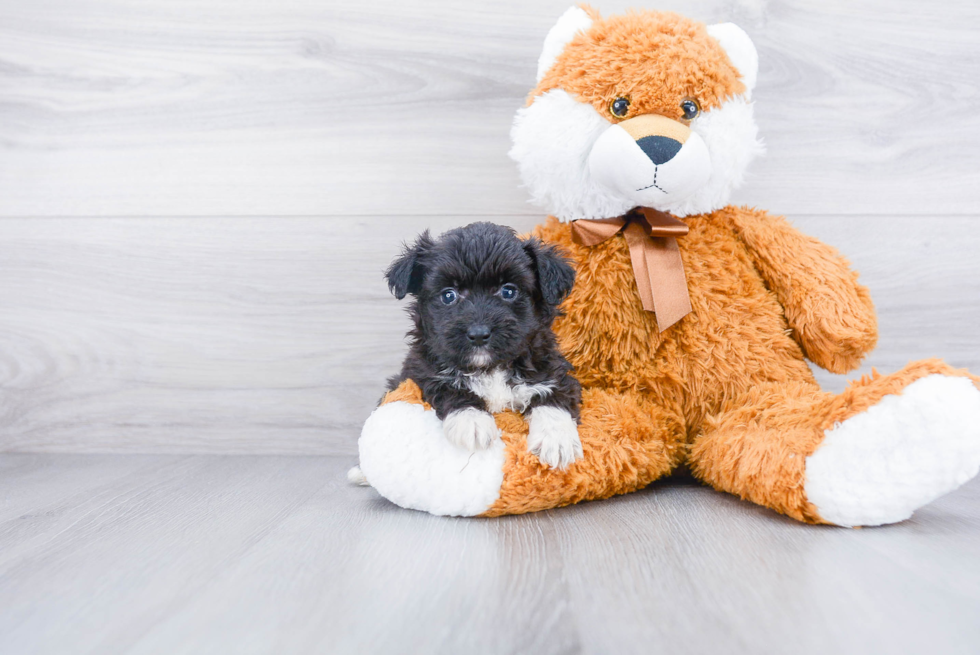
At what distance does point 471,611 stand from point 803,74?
1514 mm

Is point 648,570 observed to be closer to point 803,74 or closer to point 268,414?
point 268,414

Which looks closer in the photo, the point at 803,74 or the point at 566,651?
the point at 566,651

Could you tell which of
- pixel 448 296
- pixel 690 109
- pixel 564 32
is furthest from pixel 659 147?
pixel 448 296

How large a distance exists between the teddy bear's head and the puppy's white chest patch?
38cm

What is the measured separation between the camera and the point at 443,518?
3.61 ft

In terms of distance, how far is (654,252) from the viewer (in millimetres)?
1250

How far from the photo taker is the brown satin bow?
123 cm

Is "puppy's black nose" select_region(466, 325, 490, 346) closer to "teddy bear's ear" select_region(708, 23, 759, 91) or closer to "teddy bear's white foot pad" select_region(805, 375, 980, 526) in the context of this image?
"teddy bear's white foot pad" select_region(805, 375, 980, 526)

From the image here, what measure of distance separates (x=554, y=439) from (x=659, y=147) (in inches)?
21.9

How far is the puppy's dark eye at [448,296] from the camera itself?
1.11 m

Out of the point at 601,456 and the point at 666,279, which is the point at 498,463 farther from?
the point at 666,279

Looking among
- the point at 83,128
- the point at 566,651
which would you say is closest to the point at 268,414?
the point at 83,128

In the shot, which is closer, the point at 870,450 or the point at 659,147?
the point at 870,450

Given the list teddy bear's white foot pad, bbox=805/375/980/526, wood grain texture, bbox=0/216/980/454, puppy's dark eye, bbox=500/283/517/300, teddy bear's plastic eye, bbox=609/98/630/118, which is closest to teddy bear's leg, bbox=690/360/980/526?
teddy bear's white foot pad, bbox=805/375/980/526
